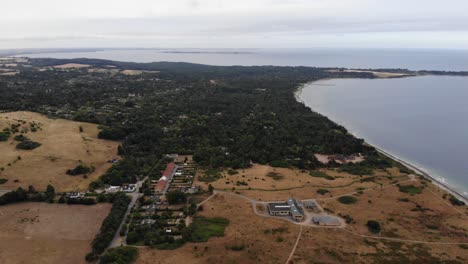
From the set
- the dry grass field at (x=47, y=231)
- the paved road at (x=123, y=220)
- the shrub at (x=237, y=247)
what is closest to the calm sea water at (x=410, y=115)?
the shrub at (x=237, y=247)

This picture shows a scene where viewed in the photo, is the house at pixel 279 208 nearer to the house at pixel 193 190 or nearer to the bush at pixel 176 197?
the house at pixel 193 190

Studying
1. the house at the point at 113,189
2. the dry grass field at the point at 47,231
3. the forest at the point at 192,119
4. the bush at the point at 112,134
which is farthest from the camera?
the bush at the point at 112,134

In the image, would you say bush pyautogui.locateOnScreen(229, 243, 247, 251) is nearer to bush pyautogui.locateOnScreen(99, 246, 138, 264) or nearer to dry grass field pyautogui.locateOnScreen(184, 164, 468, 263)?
dry grass field pyautogui.locateOnScreen(184, 164, 468, 263)

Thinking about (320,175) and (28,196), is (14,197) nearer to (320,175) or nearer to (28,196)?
(28,196)

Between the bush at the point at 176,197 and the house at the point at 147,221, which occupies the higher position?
the bush at the point at 176,197

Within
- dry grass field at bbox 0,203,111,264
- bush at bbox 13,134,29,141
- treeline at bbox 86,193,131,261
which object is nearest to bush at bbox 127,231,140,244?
treeline at bbox 86,193,131,261

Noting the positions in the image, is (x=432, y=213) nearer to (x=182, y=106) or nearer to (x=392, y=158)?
(x=392, y=158)
